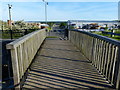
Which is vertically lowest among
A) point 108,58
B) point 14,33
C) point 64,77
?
point 64,77

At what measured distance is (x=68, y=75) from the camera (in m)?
3.00

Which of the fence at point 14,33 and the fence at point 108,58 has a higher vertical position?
the fence at point 14,33

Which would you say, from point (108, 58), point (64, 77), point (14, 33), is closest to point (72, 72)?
point (64, 77)

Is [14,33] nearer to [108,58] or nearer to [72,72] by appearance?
[72,72]

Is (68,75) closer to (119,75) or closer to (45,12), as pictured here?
(119,75)

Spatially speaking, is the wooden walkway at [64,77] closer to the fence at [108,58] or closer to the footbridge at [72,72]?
the footbridge at [72,72]

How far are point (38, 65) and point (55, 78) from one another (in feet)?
3.43

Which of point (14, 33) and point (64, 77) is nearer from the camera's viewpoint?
point (64, 77)

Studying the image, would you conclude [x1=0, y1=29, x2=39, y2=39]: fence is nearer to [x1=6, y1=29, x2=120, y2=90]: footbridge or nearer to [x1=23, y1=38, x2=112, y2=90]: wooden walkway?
[x1=23, y1=38, x2=112, y2=90]: wooden walkway

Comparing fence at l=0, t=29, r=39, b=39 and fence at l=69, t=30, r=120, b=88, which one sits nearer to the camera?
fence at l=69, t=30, r=120, b=88

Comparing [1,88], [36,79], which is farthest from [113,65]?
[1,88]

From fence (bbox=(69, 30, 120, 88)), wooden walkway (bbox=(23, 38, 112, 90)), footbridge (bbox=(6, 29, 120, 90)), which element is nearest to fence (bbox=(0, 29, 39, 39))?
wooden walkway (bbox=(23, 38, 112, 90))

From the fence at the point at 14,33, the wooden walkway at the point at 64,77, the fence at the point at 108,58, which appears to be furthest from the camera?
the fence at the point at 14,33

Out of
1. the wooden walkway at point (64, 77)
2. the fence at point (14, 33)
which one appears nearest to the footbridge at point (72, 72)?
the wooden walkway at point (64, 77)
